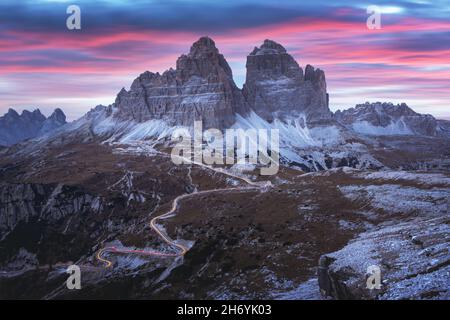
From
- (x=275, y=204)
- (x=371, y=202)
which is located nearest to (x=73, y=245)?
(x=275, y=204)

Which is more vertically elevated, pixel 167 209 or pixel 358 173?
pixel 358 173

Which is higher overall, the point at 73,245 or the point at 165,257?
the point at 165,257
